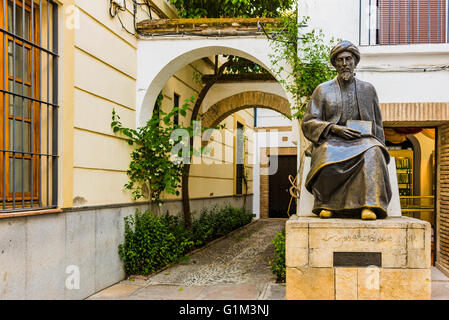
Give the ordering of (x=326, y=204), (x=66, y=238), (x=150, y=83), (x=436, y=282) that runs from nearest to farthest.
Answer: (x=326, y=204)
(x=66, y=238)
(x=436, y=282)
(x=150, y=83)

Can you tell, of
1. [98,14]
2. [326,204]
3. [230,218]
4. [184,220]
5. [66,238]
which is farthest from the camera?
[230,218]

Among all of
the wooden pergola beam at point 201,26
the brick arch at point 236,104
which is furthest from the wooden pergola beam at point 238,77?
the wooden pergola beam at point 201,26

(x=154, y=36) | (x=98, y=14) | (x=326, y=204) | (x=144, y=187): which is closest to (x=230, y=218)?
(x=144, y=187)

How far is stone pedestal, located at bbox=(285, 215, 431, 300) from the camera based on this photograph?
411 centimetres

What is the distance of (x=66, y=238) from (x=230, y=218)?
22.5 ft

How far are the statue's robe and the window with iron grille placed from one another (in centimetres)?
267

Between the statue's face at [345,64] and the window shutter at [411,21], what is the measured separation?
2.60 metres

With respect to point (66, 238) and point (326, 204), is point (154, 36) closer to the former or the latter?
point (66, 238)

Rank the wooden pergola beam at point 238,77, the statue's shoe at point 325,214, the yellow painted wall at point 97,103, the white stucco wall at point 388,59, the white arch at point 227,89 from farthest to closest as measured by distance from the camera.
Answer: the white arch at point 227,89 < the wooden pergola beam at point 238,77 < the white stucco wall at point 388,59 < the yellow painted wall at point 97,103 < the statue's shoe at point 325,214

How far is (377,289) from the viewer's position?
4.12m

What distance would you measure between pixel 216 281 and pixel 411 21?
4418 millimetres

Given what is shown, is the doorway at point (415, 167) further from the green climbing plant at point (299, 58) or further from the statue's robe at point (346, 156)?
the statue's robe at point (346, 156)

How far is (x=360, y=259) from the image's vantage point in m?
4.14

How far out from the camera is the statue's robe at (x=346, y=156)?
14.2 feet
